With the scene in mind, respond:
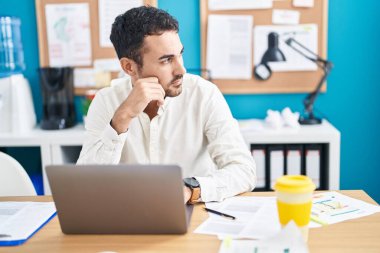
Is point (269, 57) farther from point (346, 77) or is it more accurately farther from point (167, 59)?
point (167, 59)

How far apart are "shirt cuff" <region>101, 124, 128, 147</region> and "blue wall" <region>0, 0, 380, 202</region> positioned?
4.57 ft

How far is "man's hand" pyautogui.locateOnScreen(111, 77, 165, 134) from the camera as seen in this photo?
63.0 inches

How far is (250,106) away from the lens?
9.68ft

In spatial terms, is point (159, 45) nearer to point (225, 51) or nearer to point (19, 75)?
point (225, 51)

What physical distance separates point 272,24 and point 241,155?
1.41m

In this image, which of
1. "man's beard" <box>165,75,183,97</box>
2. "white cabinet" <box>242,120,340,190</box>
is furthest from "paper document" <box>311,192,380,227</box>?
"white cabinet" <box>242,120,340,190</box>

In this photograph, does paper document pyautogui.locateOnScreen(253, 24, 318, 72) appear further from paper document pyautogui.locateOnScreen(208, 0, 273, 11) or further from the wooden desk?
the wooden desk

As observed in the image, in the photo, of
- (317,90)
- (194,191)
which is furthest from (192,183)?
(317,90)

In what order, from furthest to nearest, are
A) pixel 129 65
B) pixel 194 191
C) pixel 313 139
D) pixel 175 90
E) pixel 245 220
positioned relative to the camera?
pixel 313 139, pixel 129 65, pixel 175 90, pixel 194 191, pixel 245 220

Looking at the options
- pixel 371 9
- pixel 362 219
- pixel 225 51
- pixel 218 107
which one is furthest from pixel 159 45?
pixel 371 9

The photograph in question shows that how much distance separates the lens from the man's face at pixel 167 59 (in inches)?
68.1

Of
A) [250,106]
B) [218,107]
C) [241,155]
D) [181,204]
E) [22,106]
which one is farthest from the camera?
[250,106]

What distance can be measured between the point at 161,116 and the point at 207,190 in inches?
21.4

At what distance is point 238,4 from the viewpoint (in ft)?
9.31
